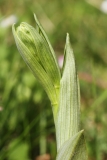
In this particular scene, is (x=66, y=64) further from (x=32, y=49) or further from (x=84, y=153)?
(x=84, y=153)

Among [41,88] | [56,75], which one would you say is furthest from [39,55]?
[41,88]

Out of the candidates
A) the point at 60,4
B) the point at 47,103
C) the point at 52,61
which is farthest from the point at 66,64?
the point at 60,4

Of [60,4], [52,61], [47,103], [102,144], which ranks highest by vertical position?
[60,4]

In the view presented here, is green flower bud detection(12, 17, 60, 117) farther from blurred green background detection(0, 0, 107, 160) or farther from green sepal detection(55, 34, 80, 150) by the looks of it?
blurred green background detection(0, 0, 107, 160)

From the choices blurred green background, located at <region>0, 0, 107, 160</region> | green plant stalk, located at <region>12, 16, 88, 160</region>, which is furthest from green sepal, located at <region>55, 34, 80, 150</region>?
blurred green background, located at <region>0, 0, 107, 160</region>

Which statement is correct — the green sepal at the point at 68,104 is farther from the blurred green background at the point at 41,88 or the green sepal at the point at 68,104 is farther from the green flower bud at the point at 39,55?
the blurred green background at the point at 41,88

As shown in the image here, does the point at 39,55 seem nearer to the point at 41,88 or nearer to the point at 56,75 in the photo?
the point at 56,75

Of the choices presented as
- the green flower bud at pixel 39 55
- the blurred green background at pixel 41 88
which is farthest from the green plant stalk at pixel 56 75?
the blurred green background at pixel 41 88
